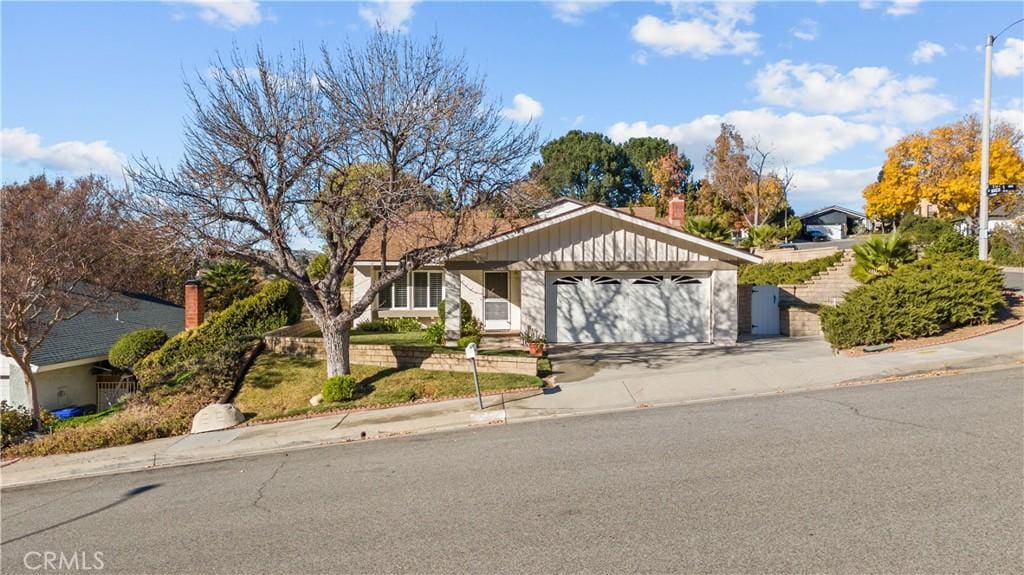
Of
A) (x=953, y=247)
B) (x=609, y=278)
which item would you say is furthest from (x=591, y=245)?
(x=953, y=247)

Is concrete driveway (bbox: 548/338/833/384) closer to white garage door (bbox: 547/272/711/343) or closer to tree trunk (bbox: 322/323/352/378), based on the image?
white garage door (bbox: 547/272/711/343)

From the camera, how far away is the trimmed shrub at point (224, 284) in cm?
2461

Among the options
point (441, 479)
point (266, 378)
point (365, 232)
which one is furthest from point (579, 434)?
point (266, 378)

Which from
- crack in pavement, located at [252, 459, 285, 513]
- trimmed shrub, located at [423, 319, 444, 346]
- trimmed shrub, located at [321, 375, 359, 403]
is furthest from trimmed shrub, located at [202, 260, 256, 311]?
crack in pavement, located at [252, 459, 285, 513]

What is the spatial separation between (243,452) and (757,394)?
9.34 metres

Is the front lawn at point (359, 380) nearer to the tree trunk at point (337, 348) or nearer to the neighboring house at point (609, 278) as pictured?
the tree trunk at point (337, 348)

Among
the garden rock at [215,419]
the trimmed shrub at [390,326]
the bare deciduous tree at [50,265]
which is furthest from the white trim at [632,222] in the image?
the bare deciduous tree at [50,265]

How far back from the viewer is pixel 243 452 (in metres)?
10.7

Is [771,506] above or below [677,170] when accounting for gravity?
below

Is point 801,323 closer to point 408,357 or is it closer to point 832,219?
point 408,357

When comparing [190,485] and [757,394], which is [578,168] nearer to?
[757,394]

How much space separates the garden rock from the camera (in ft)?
40.8

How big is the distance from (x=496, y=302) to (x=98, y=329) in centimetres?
1340

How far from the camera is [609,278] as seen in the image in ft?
62.2
